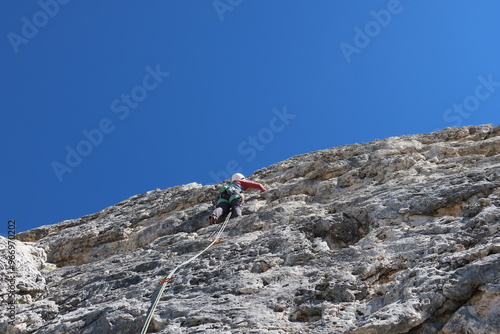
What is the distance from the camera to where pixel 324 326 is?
4977 millimetres

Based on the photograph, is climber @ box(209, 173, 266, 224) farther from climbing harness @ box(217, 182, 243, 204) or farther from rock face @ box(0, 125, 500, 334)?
rock face @ box(0, 125, 500, 334)

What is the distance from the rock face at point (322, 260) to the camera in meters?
4.89

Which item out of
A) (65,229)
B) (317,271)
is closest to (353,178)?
(317,271)

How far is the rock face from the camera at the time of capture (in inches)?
193

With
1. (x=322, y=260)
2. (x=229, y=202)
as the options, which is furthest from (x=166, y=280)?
(x=229, y=202)

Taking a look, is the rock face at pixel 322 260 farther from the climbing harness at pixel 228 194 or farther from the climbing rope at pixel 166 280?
the climbing harness at pixel 228 194

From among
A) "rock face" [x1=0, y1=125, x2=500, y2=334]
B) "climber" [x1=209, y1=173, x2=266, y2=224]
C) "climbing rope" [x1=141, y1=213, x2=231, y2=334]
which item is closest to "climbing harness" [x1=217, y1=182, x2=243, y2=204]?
"climber" [x1=209, y1=173, x2=266, y2=224]

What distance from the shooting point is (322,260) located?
652 centimetres

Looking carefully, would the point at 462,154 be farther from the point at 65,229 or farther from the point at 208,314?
the point at 65,229

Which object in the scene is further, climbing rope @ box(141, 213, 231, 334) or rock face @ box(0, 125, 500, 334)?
climbing rope @ box(141, 213, 231, 334)

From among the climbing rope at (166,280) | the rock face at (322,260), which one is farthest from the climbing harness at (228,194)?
the climbing rope at (166,280)

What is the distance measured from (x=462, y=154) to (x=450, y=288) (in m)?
5.62

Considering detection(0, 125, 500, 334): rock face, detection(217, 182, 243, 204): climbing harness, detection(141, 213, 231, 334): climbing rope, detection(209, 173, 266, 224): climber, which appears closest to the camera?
detection(0, 125, 500, 334): rock face

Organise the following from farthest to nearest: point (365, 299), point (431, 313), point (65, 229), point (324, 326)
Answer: point (65, 229) < point (365, 299) < point (324, 326) < point (431, 313)
